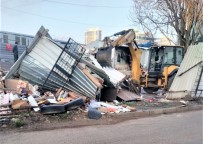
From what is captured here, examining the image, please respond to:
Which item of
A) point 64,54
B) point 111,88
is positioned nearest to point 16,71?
point 64,54

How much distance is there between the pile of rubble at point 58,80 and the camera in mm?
9805

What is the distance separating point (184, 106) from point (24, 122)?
20.6 ft

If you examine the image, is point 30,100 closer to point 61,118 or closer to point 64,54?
point 61,118

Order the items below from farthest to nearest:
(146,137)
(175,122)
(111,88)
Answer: (111,88), (175,122), (146,137)

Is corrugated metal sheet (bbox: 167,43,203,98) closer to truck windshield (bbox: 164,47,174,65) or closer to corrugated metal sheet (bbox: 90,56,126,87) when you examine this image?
corrugated metal sheet (bbox: 90,56,126,87)

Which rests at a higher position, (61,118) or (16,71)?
(16,71)

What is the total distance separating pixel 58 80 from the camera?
35.5 ft

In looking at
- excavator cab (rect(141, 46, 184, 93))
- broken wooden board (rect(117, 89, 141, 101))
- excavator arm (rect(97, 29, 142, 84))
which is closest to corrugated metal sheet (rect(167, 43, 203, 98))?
broken wooden board (rect(117, 89, 141, 101))

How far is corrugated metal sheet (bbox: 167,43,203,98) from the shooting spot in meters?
13.2

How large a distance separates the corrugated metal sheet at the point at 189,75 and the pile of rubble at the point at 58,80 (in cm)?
254

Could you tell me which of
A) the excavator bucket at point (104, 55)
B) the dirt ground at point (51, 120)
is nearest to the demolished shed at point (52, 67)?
the dirt ground at point (51, 120)

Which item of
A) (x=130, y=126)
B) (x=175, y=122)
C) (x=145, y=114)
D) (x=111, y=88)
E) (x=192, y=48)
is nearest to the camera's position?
(x=130, y=126)

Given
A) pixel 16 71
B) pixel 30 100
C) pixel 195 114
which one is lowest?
pixel 195 114

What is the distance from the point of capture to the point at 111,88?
11945mm
